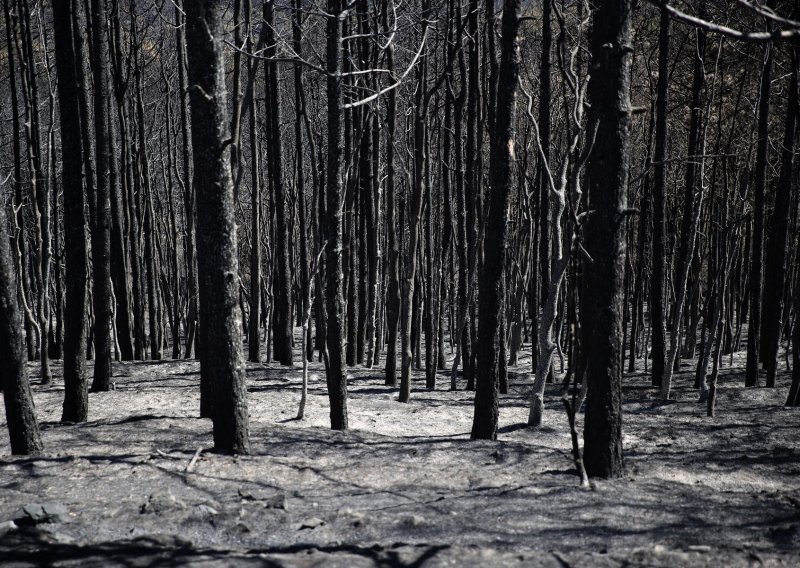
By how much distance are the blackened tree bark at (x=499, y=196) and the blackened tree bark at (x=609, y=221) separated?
6.50 feet

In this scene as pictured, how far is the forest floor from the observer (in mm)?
4539

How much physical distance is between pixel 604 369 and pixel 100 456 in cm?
505

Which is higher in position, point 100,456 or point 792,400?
point 100,456

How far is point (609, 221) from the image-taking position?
6516 millimetres

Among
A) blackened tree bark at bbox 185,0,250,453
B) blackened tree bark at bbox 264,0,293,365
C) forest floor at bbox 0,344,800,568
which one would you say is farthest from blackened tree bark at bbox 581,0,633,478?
blackened tree bark at bbox 264,0,293,365

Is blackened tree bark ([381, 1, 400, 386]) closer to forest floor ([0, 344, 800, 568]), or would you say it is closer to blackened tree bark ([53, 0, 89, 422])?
forest floor ([0, 344, 800, 568])

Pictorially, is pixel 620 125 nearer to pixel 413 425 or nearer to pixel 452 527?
pixel 452 527

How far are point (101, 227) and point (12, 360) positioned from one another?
4.20 metres

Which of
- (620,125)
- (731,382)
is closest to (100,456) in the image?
(620,125)

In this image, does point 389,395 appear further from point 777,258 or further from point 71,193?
point 777,258

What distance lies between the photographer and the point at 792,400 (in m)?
12.6

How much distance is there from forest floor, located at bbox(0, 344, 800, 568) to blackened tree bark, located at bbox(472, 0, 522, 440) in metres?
1.26

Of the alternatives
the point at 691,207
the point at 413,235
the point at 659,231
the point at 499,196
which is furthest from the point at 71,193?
the point at 691,207

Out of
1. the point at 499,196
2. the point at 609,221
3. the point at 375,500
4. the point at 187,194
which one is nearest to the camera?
the point at 375,500
